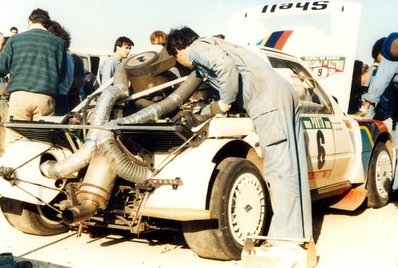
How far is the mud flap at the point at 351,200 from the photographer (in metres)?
5.78

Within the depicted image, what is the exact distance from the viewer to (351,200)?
5.85m

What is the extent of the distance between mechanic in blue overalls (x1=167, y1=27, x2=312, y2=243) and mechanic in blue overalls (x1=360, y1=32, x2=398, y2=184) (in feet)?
8.48

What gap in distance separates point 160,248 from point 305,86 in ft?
7.59

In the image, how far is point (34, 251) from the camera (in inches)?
175

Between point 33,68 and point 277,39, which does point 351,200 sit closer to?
point 277,39

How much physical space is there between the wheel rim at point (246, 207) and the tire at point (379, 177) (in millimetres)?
2264

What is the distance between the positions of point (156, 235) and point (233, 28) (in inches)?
193

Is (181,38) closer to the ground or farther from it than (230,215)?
farther from it

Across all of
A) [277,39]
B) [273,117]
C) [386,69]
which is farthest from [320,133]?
[277,39]

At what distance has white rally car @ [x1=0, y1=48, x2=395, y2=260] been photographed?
3828 mm

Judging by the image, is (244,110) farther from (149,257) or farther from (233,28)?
(233,28)

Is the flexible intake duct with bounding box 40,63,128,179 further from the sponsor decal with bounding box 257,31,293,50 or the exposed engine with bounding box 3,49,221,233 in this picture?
the sponsor decal with bounding box 257,31,293,50

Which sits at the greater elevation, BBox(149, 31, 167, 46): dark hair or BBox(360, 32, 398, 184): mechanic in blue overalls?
BBox(149, 31, 167, 46): dark hair

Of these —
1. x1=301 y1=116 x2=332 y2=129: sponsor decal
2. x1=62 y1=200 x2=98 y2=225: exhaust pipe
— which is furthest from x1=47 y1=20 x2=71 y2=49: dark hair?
x1=301 y1=116 x2=332 y2=129: sponsor decal
